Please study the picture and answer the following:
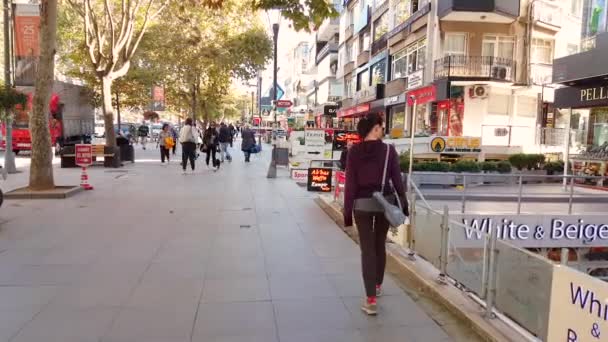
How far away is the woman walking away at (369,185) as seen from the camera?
4637 mm

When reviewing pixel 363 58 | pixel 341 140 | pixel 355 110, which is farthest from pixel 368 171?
pixel 363 58

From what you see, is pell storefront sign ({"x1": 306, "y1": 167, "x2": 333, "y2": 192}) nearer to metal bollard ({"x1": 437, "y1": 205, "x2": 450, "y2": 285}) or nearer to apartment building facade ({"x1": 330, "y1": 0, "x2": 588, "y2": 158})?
metal bollard ({"x1": 437, "y1": 205, "x2": 450, "y2": 285})

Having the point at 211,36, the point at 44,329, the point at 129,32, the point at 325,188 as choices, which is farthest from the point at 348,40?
the point at 44,329

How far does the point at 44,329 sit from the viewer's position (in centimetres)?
425

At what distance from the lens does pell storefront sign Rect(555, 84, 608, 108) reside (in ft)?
49.3

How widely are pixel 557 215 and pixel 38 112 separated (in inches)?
440

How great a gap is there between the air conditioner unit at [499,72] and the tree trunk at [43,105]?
19.5 m

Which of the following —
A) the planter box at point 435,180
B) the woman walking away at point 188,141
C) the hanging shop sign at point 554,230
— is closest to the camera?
the hanging shop sign at point 554,230

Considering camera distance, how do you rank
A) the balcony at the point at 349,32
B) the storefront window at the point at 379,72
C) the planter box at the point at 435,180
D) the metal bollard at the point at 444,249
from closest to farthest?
the metal bollard at the point at 444,249, the planter box at the point at 435,180, the storefront window at the point at 379,72, the balcony at the point at 349,32

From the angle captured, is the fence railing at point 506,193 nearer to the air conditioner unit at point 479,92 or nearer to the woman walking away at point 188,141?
the woman walking away at point 188,141

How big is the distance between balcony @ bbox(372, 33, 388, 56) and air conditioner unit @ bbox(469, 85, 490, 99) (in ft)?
31.9

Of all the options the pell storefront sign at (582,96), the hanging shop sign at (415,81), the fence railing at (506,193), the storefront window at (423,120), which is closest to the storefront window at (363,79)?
the storefront window at (423,120)

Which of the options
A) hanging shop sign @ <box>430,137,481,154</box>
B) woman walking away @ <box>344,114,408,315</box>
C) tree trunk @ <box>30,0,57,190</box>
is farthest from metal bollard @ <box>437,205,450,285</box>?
hanging shop sign @ <box>430,137,481,154</box>

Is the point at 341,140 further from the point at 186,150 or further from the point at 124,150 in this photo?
the point at 124,150
